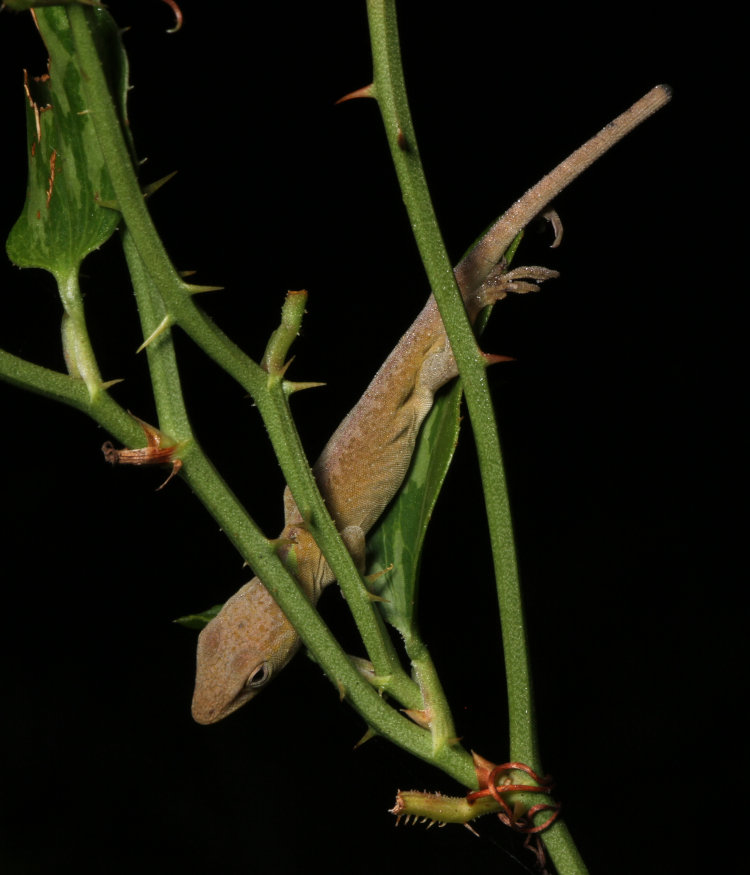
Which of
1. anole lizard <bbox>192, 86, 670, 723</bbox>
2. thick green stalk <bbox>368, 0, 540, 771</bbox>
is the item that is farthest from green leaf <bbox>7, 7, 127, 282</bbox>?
anole lizard <bbox>192, 86, 670, 723</bbox>

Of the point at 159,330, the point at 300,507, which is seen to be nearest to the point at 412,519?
the point at 300,507

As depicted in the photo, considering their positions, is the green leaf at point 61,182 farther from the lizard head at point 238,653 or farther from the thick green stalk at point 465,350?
the lizard head at point 238,653

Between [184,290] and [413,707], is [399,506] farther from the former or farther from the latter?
[184,290]

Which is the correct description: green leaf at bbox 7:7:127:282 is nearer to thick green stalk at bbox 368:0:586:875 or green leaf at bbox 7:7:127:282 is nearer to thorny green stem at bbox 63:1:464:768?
thorny green stem at bbox 63:1:464:768

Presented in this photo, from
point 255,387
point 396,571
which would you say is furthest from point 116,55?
point 396,571

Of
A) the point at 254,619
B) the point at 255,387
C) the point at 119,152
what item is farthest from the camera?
the point at 254,619

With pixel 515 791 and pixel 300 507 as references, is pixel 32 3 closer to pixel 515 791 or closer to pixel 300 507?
pixel 300 507

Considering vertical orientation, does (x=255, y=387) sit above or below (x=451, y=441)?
above
